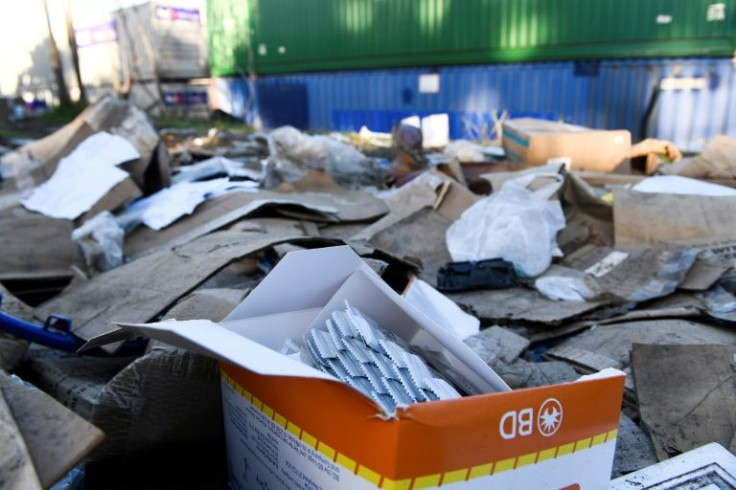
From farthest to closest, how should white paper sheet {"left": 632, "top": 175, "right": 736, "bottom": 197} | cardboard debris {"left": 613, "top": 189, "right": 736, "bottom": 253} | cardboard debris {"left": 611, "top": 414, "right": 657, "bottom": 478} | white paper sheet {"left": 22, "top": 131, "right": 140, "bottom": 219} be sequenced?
white paper sheet {"left": 22, "top": 131, "right": 140, "bottom": 219} → white paper sheet {"left": 632, "top": 175, "right": 736, "bottom": 197} → cardboard debris {"left": 613, "top": 189, "right": 736, "bottom": 253} → cardboard debris {"left": 611, "top": 414, "right": 657, "bottom": 478}

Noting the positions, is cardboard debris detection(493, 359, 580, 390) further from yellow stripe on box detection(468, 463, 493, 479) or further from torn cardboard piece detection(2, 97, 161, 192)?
torn cardboard piece detection(2, 97, 161, 192)

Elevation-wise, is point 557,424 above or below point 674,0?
below

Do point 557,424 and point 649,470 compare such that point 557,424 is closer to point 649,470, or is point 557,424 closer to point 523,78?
point 649,470

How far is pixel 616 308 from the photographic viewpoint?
263 centimetres

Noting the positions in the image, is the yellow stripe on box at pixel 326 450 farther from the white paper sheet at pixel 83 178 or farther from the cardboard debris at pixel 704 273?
the white paper sheet at pixel 83 178

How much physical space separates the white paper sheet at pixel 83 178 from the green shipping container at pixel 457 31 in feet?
23.4

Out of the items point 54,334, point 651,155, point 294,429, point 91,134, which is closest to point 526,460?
point 294,429

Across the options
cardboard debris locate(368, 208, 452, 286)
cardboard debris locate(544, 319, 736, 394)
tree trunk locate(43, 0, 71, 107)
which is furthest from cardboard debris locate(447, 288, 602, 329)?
tree trunk locate(43, 0, 71, 107)

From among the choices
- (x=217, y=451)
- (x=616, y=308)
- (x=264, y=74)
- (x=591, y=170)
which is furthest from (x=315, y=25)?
(x=217, y=451)

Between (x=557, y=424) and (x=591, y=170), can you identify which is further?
(x=591, y=170)

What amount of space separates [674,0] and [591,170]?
15.0ft

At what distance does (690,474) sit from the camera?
1.31m

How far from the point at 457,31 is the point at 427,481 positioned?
33.2 feet

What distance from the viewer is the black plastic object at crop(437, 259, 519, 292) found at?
2.90 m
